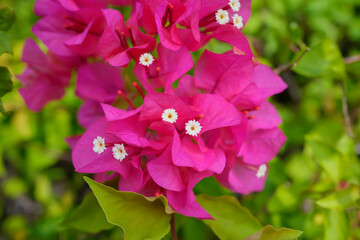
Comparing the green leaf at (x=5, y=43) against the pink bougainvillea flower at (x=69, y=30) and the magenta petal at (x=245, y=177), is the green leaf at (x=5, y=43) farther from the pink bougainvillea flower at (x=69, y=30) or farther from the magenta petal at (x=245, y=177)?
the magenta petal at (x=245, y=177)

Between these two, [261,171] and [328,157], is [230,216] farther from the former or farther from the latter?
[328,157]

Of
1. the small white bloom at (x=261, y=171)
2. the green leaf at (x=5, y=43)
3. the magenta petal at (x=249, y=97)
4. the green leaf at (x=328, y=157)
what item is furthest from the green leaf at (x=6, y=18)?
the green leaf at (x=328, y=157)

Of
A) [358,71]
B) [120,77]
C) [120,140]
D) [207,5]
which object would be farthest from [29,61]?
[358,71]

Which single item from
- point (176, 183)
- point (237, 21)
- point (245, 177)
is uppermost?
point (237, 21)

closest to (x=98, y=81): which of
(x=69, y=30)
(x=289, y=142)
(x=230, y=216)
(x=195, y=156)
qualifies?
(x=69, y=30)

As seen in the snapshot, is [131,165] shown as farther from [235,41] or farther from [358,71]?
[358,71]
